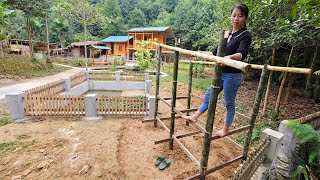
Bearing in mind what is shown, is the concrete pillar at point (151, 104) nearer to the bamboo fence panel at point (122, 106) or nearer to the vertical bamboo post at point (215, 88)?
the bamboo fence panel at point (122, 106)

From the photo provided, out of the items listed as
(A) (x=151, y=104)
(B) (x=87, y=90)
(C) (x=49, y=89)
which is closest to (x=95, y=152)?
(A) (x=151, y=104)

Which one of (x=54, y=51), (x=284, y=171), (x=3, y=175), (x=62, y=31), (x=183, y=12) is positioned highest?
(x=183, y=12)

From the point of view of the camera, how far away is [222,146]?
457 centimetres

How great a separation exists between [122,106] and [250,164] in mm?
4760

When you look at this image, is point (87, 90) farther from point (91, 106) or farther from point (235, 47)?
point (235, 47)

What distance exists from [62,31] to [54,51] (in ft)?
17.9

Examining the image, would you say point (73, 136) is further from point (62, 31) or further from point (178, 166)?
point (62, 31)

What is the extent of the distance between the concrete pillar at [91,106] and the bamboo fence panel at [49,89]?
2.05 metres

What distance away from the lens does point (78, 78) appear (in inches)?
426

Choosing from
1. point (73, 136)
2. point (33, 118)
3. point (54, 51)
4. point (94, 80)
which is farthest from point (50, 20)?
point (73, 136)

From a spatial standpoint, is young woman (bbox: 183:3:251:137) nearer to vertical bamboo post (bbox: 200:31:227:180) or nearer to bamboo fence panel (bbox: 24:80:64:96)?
vertical bamboo post (bbox: 200:31:227:180)

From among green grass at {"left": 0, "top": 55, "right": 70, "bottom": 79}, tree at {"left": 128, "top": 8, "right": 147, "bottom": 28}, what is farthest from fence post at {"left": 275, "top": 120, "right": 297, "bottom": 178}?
tree at {"left": 128, "top": 8, "right": 147, "bottom": 28}

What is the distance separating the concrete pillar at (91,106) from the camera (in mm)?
6195

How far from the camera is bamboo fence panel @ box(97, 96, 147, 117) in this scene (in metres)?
6.41
